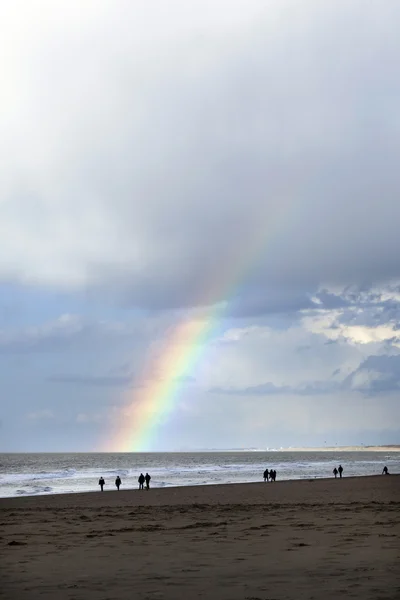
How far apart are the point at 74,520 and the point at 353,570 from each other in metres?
19.0

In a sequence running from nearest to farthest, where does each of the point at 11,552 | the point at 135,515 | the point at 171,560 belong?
the point at 171,560
the point at 11,552
the point at 135,515

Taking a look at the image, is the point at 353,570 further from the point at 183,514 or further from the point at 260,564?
the point at 183,514

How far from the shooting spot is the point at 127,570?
16.8 meters

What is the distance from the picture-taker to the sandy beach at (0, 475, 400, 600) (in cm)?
1412

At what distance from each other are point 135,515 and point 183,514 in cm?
250

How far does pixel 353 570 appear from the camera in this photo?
15633 mm

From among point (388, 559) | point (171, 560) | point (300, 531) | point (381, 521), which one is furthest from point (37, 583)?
point (381, 521)

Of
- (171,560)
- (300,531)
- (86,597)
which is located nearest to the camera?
(86,597)

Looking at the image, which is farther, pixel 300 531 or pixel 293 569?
pixel 300 531

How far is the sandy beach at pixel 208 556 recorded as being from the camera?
1412cm

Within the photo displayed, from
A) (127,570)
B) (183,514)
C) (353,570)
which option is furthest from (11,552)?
(183,514)

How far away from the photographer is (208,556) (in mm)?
18484

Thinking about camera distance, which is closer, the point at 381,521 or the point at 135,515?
the point at 381,521

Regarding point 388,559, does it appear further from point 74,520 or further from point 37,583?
point 74,520
